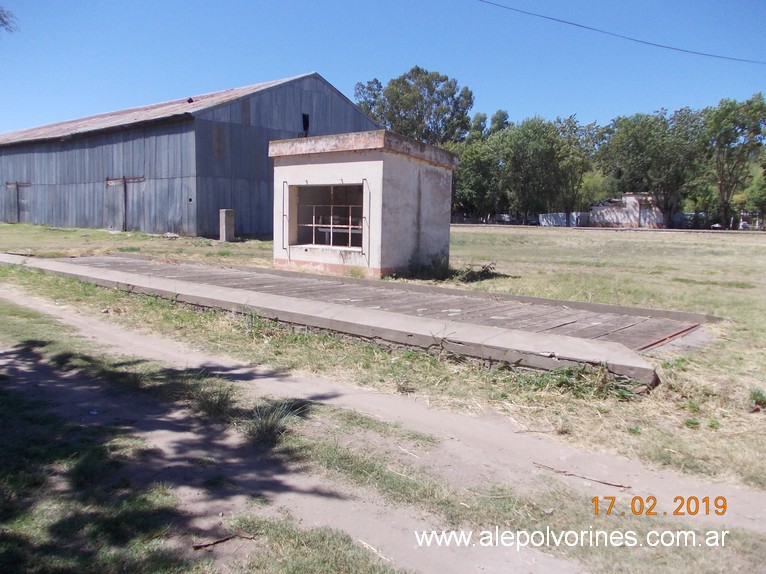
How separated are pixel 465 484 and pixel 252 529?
143 centimetres

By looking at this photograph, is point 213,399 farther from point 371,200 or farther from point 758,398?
point 371,200

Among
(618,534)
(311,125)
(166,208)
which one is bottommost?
(618,534)

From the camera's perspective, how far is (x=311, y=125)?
A: 33.2 m

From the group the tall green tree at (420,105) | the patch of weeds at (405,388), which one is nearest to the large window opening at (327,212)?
the patch of weeds at (405,388)

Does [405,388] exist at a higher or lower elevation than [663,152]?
lower

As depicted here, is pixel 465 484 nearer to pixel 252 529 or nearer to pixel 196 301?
pixel 252 529

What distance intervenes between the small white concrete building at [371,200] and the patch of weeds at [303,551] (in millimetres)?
11078

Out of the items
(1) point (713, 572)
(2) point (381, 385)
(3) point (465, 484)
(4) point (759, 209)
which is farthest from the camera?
(4) point (759, 209)

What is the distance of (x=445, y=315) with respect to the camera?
29.1 ft

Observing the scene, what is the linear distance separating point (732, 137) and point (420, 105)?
3796 centimetres

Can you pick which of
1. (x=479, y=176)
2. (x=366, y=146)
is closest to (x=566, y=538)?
(x=366, y=146)

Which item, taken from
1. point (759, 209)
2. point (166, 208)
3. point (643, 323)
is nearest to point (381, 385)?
point (643, 323)

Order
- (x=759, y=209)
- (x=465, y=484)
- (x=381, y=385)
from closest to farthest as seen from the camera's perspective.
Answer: (x=465, y=484), (x=381, y=385), (x=759, y=209)

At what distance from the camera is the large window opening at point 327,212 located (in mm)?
17656
